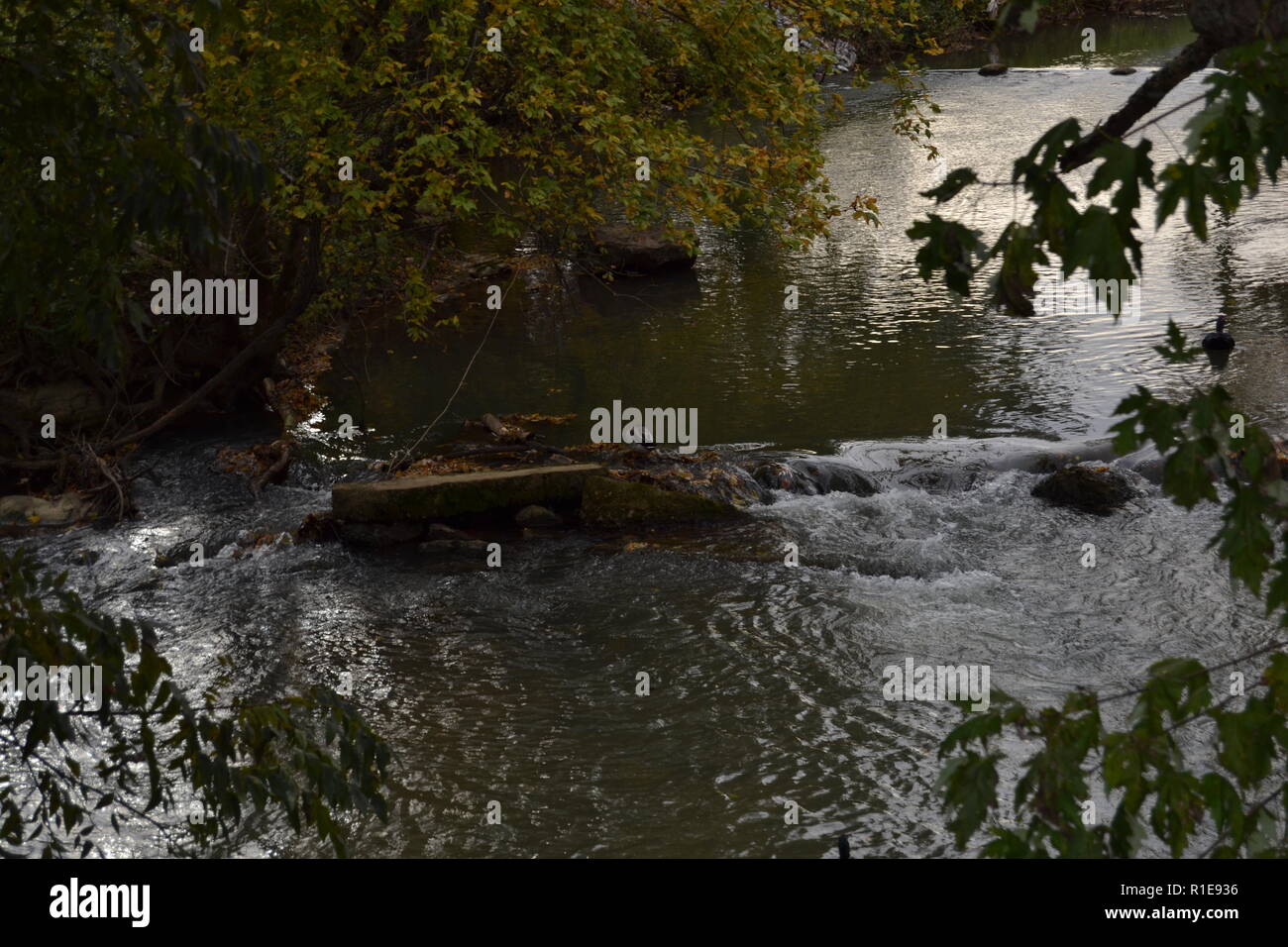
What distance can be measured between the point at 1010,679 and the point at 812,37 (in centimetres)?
785

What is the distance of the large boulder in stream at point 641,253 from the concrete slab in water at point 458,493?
8.53 metres

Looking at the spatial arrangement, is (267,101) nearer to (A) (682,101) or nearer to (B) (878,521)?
(A) (682,101)

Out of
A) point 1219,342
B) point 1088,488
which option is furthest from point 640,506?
point 1219,342

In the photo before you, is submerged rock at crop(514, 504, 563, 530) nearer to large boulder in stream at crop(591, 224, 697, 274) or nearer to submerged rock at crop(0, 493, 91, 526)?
submerged rock at crop(0, 493, 91, 526)

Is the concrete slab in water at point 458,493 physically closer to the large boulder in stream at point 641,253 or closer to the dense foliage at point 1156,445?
the large boulder in stream at point 641,253

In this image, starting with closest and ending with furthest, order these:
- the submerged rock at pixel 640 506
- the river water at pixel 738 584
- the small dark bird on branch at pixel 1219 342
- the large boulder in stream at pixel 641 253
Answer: the river water at pixel 738 584 → the submerged rock at pixel 640 506 → the small dark bird on branch at pixel 1219 342 → the large boulder in stream at pixel 641 253

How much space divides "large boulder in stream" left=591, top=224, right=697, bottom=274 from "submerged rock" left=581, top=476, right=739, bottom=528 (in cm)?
873

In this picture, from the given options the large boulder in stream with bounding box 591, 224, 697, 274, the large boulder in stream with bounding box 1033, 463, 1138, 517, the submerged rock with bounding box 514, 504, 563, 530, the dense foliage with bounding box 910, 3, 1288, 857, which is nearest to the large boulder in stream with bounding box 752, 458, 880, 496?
the large boulder in stream with bounding box 1033, 463, 1138, 517

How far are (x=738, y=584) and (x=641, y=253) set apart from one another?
10776 millimetres

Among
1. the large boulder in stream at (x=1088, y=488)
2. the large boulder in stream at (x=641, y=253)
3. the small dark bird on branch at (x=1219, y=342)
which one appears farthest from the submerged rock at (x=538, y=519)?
the large boulder in stream at (x=641, y=253)

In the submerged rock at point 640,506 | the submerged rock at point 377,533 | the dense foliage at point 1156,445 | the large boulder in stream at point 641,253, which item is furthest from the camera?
the large boulder in stream at point 641,253

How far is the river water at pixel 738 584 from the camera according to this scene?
732 cm

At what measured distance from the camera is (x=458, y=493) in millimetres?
11727

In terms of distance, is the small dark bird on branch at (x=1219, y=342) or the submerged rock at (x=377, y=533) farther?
the small dark bird on branch at (x=1219, y=342)
